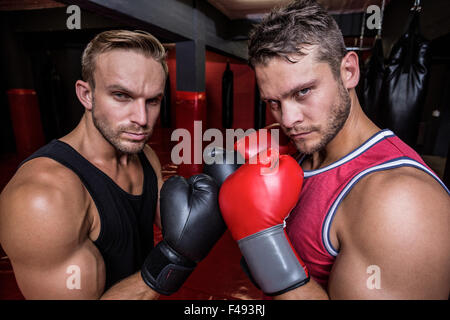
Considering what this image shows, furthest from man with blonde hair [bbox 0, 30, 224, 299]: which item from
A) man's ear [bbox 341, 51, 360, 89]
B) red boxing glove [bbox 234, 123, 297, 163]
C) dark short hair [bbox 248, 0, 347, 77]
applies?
man's ear [bbox 341, 51, 360, 89]

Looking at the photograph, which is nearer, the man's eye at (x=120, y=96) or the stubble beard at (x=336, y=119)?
the stubble beard at (x=336, y=119)

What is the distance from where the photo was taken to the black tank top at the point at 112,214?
1.15 meters

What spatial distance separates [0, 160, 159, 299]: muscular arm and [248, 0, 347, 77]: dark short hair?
95 centimetres

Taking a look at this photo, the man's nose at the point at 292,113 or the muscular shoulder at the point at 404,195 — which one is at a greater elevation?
the man's nose at the point at 292,113

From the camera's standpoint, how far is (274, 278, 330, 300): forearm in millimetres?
878

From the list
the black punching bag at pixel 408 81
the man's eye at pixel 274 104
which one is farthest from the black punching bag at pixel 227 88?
the man's eye at pixel 274 104

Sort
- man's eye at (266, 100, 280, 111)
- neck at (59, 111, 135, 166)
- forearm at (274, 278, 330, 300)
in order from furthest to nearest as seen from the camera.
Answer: neck at (59, 111, 135, 166) → man's eye at (266, 100, 280, 111) → forearm at (274, 278, 330, 300)

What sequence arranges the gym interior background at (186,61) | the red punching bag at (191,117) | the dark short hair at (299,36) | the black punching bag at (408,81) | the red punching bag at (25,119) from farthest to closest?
1. the red punching bag at (25,119)
2. the red punching bag at (191,117)
3. the gym interior background at (186,61)
4. the black punching bag at (408,81)
5. the dark short hair at (299,36)

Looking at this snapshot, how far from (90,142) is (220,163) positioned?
0.67m

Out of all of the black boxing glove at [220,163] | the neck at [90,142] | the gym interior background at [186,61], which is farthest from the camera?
the gym interior background at [186,61]

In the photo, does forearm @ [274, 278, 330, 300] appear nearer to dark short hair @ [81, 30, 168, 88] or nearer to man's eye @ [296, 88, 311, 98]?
man's eye @ [296, 88, 311, 98]

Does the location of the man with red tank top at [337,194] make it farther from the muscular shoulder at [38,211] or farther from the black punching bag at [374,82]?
the black punching bag at [374,82]

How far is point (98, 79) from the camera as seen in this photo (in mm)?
1229
